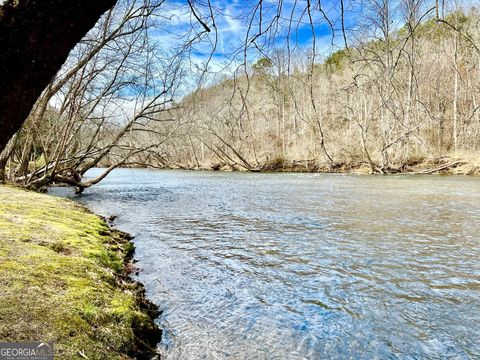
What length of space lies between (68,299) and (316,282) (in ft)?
10.6

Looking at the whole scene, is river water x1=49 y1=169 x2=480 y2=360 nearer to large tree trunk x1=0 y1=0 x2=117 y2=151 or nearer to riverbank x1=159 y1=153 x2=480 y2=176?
large tree trunk x1=0 y1=0 x2=117 y2=151

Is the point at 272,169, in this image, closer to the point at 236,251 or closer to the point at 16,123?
the point at 236,251

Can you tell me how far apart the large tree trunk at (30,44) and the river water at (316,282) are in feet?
8.96

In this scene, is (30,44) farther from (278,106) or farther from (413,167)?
(413,167)

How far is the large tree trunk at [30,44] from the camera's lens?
1261 mm

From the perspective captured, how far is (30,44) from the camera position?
50.8 inches

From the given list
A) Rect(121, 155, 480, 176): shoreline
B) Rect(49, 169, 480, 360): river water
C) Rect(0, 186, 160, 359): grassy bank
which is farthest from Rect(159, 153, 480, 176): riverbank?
Rect(0, 186, 160, 359): grassy bank

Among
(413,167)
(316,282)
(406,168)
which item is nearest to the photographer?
(316,282)


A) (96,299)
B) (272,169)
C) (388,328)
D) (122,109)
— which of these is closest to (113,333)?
(96,299)

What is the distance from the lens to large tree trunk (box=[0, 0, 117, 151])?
1.26 m

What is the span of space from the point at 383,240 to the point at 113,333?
5.67 m

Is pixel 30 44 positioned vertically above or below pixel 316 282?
above

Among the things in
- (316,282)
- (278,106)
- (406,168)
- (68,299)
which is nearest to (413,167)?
(406,168)

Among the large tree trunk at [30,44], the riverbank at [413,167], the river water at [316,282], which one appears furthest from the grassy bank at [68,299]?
the riverbank at [413,167]
